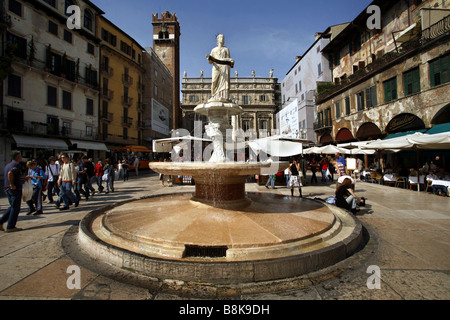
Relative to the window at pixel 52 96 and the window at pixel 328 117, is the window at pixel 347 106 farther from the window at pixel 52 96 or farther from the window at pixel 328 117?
the window at pixel 52 96

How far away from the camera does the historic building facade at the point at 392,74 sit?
1366 centimetres

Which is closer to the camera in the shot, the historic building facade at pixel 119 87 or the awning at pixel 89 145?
the awning at pixel 89 145

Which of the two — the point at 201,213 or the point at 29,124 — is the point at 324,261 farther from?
the point at 29,124

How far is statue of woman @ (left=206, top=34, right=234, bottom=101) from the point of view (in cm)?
757

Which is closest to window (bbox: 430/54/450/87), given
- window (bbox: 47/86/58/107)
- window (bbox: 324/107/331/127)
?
window (bbox: 324/107/331/127)

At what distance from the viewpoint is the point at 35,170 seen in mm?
6348

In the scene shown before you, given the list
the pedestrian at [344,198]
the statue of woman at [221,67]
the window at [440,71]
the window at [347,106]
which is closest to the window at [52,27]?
the statue of woman at [221,67]

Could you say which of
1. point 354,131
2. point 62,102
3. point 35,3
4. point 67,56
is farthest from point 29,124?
point 354,131

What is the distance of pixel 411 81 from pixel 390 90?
71.5 inches

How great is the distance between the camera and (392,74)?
1706 cm

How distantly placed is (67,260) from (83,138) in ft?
84.6

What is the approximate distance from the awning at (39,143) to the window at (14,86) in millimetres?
3657

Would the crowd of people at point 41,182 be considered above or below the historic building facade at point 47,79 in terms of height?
below

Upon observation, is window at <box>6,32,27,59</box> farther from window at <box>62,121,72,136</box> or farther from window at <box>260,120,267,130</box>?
window at <box>260,120,267,130</box>
